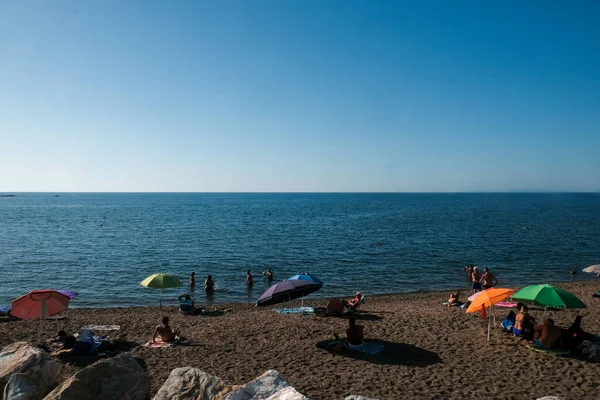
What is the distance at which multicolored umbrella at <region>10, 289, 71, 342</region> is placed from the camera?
13.3 m

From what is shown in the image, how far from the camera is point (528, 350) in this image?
12.1 m

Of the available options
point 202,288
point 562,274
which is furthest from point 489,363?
point 562,274

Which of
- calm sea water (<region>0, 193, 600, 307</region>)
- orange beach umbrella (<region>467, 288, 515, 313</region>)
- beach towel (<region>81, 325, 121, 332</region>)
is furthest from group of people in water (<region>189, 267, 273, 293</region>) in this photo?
orange beach umbrella (<region>467, 288, 515, 313</region>)

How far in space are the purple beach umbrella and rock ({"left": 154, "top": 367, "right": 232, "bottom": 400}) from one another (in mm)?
5485

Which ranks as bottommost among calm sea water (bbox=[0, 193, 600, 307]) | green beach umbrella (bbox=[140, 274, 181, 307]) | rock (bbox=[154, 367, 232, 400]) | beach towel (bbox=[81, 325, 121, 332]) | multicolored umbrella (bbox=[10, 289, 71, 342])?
calm sea water (bbox=[0, 193, 600, 307])

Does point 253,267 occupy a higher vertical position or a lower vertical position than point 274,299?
lower

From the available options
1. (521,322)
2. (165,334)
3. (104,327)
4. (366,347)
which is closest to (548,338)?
(521,322)

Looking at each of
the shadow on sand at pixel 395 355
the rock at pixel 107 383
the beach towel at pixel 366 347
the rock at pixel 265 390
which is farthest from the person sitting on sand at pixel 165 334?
the rock at pixel 265 390

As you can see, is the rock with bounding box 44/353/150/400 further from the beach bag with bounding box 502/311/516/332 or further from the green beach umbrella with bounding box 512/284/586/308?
the beach bag with bounding box 502/311/516/332

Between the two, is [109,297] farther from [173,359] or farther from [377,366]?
[377,366]

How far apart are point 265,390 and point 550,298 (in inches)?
366

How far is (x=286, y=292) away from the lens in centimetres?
1280

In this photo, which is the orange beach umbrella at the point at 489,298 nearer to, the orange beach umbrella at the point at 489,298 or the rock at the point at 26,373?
the orange beach umbrella at the point at 489,298

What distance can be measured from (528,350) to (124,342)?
A: 12.8 m
